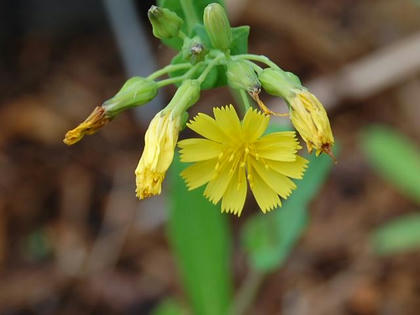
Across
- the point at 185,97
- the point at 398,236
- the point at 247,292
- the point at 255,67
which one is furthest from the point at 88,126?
the point at 398,236

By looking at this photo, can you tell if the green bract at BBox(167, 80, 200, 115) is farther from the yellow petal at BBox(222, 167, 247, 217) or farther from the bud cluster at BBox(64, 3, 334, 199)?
the yellow petal at BBox(222, 167, 247, 217)

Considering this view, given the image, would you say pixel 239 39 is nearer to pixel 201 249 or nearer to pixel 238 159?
pixel 238 159

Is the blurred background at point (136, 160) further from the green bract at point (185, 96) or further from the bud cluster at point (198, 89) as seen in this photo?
the green bract at point (185, 96)

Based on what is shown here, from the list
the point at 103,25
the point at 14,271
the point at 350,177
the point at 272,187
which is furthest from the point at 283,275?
the point at 103,25

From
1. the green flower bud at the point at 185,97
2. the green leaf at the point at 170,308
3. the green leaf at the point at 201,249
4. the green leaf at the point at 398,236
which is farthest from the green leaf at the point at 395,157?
the green flower bud at the point at 185,97

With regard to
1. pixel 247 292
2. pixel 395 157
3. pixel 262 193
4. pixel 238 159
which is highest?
pixel 238 159

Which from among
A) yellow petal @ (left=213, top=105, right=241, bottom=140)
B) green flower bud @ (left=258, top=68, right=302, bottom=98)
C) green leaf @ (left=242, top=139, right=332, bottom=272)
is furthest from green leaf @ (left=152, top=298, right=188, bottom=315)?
green flower bud @ (left=258, top=68, right=302, bottom=98)
